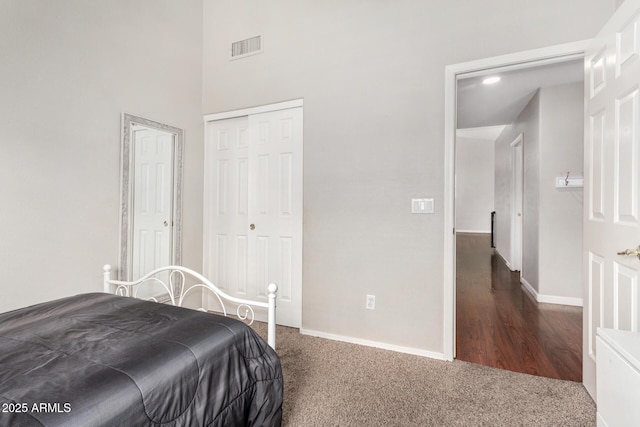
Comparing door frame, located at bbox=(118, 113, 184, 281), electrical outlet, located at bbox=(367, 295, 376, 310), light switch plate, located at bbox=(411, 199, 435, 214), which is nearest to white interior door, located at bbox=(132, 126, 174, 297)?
door frame, located at bbox=(118, 113, 184, 281)

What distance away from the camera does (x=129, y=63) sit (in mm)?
2590

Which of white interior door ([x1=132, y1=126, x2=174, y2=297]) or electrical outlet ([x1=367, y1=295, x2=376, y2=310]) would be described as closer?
electrical outlet ([x1=367, y1=295, x2=376, y2=310])

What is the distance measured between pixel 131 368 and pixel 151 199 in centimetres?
222

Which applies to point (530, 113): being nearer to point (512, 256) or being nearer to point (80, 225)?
point (512, 256)

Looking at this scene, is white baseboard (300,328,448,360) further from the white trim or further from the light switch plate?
the white trim

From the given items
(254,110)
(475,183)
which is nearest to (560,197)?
(254,110)

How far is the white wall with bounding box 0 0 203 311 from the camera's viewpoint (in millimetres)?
1912

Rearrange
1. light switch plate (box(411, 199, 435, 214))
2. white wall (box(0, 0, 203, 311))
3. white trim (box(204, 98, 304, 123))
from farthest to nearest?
white trim (box(204, 98, 304, 123))
light switch plate (box(411, 199, 435, 214))
white wall (box(0, 0, 203, 311))

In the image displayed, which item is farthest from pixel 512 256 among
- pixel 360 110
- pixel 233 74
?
pixel 233 74

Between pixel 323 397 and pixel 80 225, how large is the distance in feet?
7.02

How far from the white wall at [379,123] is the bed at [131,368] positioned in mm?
1234

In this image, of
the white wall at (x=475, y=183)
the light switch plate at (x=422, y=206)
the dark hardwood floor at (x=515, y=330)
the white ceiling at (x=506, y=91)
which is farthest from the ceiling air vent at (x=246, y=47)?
the white wall at (x=475, y=183)

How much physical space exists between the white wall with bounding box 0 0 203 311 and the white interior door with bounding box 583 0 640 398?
335cm

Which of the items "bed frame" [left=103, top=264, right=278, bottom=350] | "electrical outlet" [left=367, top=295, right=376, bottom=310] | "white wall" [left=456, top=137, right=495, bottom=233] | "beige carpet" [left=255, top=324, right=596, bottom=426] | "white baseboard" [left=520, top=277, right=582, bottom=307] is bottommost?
"beige carpet" [left=255, top=324, right=596, bottom=426]
